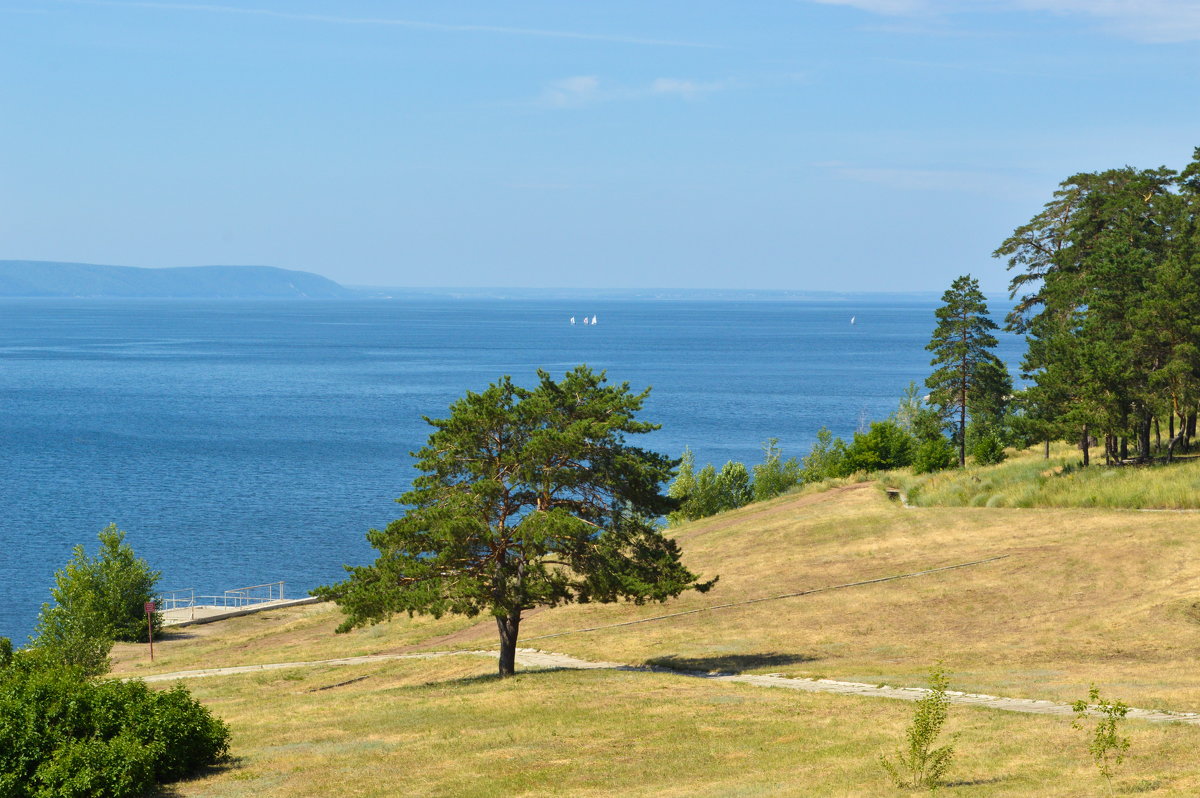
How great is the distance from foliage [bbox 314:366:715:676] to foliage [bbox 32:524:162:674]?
17723mm

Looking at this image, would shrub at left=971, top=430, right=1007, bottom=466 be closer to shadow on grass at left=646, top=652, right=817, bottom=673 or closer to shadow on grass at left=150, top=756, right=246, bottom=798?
shadow on grass at left=646, top=652, right=817, bottom=673

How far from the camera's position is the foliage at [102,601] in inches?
1896

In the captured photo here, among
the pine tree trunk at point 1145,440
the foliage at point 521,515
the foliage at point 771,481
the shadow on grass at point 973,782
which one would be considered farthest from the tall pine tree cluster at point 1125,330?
the shadow on grass at point 973,782

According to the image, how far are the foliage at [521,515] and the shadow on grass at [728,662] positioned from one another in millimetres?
2358

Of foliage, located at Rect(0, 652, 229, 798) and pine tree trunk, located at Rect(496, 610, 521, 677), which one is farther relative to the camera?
pine tree trunk, located at Rect(496, 610, 521, 677)

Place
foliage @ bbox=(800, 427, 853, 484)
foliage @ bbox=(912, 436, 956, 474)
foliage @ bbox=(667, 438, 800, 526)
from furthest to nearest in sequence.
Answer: foliage @ bbox=(667, 438, 800, 526)
foliage @ bbox=(800, 427, 853, 484)
foliage @ bbox=(912, 436, 956, 474)

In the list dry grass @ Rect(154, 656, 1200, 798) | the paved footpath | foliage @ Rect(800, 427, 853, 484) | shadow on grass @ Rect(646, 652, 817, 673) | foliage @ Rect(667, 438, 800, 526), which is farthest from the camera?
foliage @ Rect(667, 438, 800, 526)

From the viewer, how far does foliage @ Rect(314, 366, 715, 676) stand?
109 ft

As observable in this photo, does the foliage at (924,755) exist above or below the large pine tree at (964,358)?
below

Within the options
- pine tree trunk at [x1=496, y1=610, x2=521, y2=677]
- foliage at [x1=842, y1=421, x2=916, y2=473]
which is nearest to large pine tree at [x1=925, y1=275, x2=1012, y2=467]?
foliage at [x1=842, y1=421, x2=916, y2=473]

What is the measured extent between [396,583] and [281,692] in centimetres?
573

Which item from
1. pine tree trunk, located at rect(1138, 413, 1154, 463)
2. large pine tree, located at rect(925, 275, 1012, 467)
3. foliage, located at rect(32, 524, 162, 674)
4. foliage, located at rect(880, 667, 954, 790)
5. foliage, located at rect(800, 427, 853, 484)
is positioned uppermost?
large pine tree, located at rect(925, 275, 1012, 467)

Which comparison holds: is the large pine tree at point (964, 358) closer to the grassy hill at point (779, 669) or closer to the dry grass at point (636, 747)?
the grassy hill at point (779, 669)

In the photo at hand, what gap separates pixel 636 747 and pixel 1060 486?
3851cm
